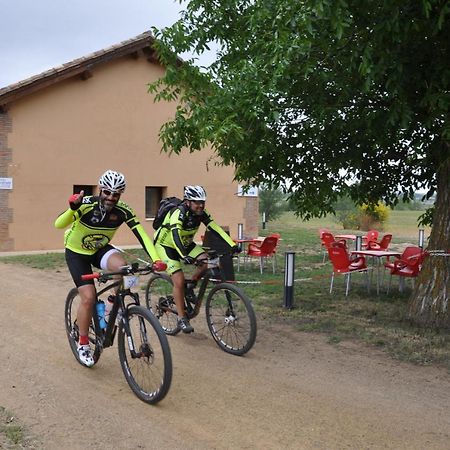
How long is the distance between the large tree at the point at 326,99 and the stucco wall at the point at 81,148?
10.9m

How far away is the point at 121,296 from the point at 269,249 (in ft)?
25.0

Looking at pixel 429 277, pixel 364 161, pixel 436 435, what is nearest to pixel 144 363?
pixel 436 435

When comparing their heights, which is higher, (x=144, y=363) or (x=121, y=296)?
(x=121, y=296)

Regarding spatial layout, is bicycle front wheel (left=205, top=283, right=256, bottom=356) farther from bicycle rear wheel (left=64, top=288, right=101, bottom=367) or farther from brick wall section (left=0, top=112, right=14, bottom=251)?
brick wall section (left=0, top=112, right=14, bottom=251)

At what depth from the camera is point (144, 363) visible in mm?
4727

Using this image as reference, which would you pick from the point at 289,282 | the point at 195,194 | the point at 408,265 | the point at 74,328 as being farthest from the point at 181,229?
the point at 408,265

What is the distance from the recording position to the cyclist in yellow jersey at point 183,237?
6246 millimetres

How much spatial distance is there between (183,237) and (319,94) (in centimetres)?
239

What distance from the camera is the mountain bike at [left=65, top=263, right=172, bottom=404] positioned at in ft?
14.7

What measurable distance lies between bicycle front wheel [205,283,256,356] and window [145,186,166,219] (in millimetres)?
13717

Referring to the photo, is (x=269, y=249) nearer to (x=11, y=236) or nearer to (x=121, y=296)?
(x=121, y=296)

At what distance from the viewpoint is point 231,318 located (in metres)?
6.22

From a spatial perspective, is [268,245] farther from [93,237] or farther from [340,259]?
[93,237]

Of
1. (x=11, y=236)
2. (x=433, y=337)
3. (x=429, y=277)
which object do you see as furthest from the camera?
(x=11, y=236)
